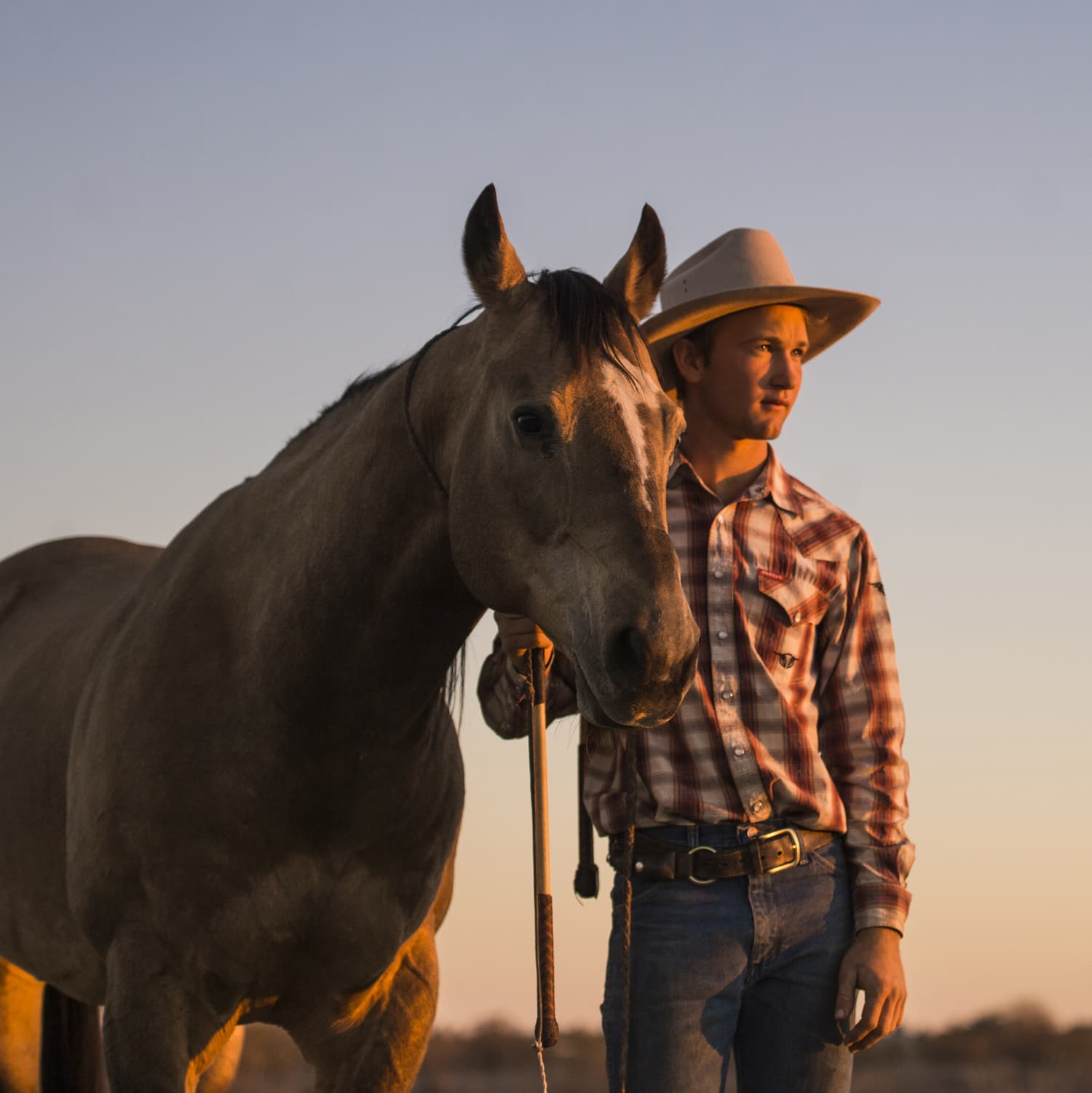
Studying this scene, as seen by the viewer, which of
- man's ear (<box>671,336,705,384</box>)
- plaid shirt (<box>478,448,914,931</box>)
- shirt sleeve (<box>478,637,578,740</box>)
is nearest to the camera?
plaid shirt (<box>478,448,914,931</box>)

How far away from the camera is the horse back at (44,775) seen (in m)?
3.72

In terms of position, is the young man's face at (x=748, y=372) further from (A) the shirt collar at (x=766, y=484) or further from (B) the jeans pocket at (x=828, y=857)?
(B) the jeans pocket at (x=828, y=857)

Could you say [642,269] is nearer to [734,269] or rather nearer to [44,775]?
Answer: [734,269]

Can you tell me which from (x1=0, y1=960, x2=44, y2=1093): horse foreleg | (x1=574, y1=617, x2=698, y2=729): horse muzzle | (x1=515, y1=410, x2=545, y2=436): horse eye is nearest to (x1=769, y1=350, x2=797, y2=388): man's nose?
(x1=515, y1=410, x2=545, y2=436): horse eye

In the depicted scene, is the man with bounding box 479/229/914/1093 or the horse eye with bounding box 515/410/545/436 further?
the man with bounding box 479/229/914/1093

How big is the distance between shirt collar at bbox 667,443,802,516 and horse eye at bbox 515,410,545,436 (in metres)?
0.65

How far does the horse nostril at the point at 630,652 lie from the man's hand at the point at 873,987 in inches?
38.3

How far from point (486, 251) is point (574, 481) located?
60cm

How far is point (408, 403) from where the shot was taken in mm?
2941

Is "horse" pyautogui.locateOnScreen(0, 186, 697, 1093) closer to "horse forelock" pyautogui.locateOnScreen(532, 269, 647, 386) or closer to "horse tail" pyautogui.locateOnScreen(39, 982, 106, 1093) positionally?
"horse forelock" pyautogui.locateOnScreen(532, 269, 647, 386)

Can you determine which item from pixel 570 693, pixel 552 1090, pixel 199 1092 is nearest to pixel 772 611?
pixel 570 693

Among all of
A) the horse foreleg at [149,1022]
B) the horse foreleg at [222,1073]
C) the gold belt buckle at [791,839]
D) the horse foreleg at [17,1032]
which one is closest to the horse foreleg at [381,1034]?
the horse foreleg at [149,1022]

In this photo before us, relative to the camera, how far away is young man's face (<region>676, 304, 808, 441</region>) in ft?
10.0

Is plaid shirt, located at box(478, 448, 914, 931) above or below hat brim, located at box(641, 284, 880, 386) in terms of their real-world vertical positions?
below
